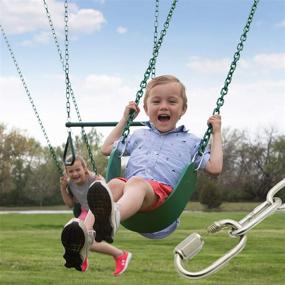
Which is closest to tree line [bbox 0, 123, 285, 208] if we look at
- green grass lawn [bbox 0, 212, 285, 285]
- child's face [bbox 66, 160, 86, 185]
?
green grass lawn [bbox 0, 212, 285, 285]

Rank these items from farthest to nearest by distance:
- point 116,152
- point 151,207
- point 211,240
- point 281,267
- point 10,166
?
point 10,166
point 211,240
point 281,267
point 116,152
point 151,207

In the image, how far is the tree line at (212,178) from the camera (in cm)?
2922

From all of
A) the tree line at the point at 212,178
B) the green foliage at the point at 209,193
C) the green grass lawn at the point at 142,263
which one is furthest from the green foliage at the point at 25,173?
the green grass lawn at the point at 142,263

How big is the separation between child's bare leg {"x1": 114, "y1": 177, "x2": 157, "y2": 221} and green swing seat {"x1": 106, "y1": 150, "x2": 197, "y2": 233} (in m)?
0.07

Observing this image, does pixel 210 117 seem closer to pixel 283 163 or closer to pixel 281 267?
pixel 281 267

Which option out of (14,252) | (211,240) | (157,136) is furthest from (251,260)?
(157,136)

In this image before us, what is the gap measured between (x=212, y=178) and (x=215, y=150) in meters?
26.4

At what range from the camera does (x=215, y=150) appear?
122 inches

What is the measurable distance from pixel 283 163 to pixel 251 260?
67.0 ft

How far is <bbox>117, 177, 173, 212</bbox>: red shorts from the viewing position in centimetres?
294

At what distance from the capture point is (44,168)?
101ft

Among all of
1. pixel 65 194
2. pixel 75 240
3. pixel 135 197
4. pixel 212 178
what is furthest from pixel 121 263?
pixel 212 178

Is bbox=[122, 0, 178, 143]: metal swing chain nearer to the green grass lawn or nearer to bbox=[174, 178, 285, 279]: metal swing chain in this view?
bbox=[174, 178, 285, 279]: metal swing chain

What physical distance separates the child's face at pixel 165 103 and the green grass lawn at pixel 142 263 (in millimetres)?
3318
